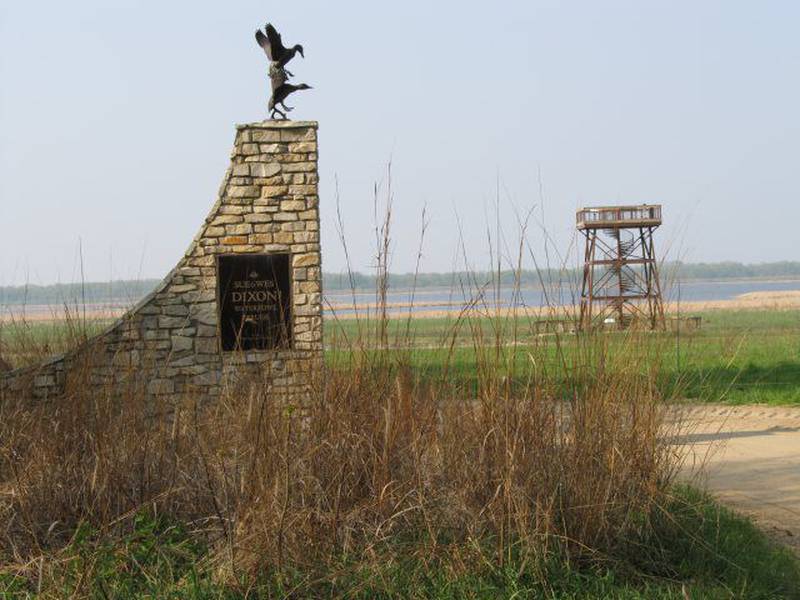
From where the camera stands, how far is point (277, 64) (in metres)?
11.0

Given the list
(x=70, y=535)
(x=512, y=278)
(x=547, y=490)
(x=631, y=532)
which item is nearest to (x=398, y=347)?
(x=512, y=278)

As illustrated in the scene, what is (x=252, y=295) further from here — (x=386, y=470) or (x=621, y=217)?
(x=621, y=217)

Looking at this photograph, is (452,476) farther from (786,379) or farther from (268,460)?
(786,379)

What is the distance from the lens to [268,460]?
5.68 metres

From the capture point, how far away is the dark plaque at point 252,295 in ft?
34.2

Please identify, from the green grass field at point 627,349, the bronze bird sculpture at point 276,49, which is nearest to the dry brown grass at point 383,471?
the green grass field at point 627,349

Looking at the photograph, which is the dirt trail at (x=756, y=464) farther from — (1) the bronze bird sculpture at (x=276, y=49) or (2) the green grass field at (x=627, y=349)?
(1) the bronze bird sculpture at (x=276, y=49)

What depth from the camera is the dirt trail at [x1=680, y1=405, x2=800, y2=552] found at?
7605 mm

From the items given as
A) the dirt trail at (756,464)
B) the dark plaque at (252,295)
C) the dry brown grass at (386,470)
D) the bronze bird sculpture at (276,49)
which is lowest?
the dirt trail at (756,464)

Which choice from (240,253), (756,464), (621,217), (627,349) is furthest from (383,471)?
(621,217)

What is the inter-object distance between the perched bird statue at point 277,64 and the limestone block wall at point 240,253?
34 cm

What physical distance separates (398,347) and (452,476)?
97 cm

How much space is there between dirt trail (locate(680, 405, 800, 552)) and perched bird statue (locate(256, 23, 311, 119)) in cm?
498

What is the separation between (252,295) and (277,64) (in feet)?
7.80
